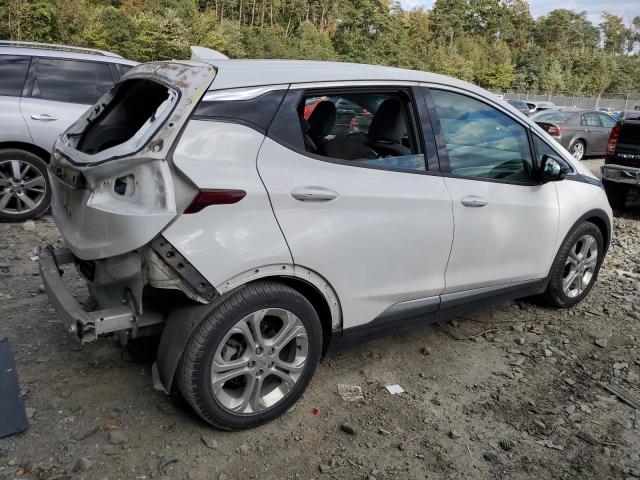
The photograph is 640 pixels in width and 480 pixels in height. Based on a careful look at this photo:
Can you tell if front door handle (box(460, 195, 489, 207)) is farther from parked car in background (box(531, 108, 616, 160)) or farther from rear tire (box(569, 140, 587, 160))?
rear tire (box(569, 140, 587, 160))

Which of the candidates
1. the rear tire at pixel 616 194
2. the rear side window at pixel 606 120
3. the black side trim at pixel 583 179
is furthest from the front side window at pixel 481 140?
the rear side window at pixel 606 120

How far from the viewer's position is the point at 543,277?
4.01 m

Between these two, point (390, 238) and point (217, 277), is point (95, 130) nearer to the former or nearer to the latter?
point (217, 277)

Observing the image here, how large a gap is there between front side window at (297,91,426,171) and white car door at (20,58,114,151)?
3.84 metres

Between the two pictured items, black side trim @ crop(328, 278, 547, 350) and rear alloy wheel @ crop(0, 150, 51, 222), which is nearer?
black side trim @ crop(328, 278, 547, 350)

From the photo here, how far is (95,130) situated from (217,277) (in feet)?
4.44

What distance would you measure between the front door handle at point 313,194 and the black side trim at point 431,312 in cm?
73

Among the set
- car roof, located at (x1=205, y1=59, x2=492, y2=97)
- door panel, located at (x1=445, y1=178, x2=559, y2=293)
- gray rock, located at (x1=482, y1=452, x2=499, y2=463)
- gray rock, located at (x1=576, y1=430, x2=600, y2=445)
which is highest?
car roof, located at (x1=205, y1=59, x2=492, y2=97)

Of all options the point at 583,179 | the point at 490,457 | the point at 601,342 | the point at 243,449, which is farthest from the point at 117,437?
the point at 583,179

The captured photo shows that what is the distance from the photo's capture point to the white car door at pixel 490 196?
3238 millimetres

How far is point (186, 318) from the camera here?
8.02 feet

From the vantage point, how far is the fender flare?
2422 mm

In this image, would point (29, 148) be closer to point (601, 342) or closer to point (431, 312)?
point (431, 312)

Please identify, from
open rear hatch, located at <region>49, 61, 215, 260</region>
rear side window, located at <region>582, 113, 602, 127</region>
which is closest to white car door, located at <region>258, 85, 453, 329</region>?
open rear hatch, located at <region>49, 61, 215, 260</region>
